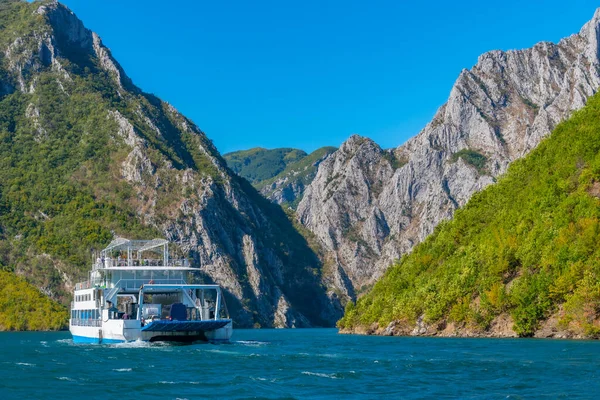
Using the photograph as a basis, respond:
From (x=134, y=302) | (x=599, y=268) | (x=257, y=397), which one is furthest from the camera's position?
(x=134, y=302)

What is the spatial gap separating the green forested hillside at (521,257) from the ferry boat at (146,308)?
134ft

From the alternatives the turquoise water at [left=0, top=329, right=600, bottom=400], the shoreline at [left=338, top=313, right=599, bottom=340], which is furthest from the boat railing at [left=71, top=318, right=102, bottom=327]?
the shoreline at [left=338, top=313, right=599, bottom=340]

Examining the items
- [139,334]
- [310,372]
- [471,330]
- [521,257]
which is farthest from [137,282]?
[521,257]

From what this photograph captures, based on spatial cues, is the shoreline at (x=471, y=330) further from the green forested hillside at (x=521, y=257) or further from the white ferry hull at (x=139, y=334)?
the white ferry hull at (x=139, y=334)

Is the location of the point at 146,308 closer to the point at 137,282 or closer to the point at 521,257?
the point at 137,282

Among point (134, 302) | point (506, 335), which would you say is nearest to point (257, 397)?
point (134, 302)

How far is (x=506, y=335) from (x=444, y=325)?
16.5 metres

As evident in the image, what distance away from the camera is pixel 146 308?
11262 cm

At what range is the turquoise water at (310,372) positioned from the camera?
55.9 m

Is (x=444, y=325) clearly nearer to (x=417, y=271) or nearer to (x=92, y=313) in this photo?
(x=417, y=271)

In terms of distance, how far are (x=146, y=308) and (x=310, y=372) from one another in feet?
161

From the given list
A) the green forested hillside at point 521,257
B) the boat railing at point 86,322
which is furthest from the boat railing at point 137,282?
the green forested hillside at point 521,257

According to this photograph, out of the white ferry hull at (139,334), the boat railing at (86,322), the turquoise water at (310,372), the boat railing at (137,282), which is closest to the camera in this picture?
the turquoise water at (310,372)

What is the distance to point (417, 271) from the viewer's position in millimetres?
159625
